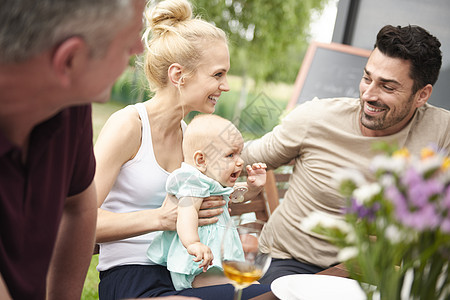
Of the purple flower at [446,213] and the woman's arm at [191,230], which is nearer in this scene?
the purple flower at [446,213]

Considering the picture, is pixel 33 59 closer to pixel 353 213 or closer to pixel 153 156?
pixel 353 213

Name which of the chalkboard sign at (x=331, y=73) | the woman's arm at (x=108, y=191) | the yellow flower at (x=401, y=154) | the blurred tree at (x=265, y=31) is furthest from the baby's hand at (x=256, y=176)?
the blurred tree at (x=265, y=31)

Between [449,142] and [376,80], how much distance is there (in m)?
0.46

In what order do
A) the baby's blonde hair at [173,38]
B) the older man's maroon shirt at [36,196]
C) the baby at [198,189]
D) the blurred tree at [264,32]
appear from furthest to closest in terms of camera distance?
the blurred tree at [264,32], the baby's blonde hair at [173,38], the baby at [198,189], the older man's maroon shirt at [36,196]

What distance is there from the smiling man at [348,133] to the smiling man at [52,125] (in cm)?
122

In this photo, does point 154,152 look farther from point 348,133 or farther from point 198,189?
point 348,133

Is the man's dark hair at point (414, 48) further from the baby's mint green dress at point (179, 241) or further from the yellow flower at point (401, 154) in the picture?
the yellow flower at point (401, 154)

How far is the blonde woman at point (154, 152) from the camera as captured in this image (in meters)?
1.69

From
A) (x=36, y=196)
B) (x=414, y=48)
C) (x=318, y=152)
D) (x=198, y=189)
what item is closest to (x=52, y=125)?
(x=36, y=196)

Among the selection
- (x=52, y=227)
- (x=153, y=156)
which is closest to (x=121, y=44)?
(x=52, y=227)

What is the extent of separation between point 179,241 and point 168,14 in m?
0.88

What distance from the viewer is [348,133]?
92.8 inches

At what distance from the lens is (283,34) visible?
29.6 ft

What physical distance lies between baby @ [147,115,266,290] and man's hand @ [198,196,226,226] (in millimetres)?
22
